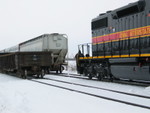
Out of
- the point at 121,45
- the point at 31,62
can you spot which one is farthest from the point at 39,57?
the point at 121,45

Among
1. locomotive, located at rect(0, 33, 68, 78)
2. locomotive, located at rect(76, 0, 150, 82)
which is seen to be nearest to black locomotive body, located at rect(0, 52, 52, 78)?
locomotive, located at rect(0, 33, 68, 78)

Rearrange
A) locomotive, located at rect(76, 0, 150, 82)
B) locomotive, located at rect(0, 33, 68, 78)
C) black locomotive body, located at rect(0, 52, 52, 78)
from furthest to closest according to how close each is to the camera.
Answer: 1. locomotive, located at rect(0, 33, 68, 78)
2. black locomotive body, located at rect(0, 52, 52, 78)
3. locomotive, located at rect(76, 0, 150, 82)

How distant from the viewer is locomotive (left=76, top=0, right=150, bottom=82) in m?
9.95

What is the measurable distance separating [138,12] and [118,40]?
181 centimetres

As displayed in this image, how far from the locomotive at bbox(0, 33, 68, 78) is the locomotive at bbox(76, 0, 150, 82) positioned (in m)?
2.72

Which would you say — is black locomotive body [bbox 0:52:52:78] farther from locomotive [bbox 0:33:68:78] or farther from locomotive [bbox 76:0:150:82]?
locomotive [bbox 76:0:150:82]

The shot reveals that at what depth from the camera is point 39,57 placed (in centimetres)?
1557

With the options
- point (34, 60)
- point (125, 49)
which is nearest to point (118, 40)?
point (125, 49)

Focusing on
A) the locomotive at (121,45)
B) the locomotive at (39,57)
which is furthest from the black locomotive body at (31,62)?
the locomotive at (121,45)

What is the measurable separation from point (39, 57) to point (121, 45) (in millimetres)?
6158

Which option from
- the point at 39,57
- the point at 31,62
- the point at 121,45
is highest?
the point at 121,45

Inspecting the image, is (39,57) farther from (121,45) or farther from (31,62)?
(121,45)

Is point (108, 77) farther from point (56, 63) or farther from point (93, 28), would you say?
point (56, 63)

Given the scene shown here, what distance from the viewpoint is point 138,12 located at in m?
10.4
